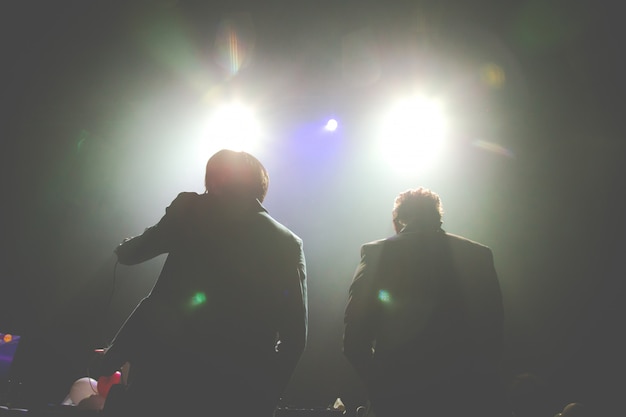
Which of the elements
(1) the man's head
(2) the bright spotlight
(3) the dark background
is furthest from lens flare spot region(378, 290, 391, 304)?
(2) the bright spotlight

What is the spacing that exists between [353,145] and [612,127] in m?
2.39

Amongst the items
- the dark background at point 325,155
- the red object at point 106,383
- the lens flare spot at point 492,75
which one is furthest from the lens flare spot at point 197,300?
the lens flare spot at point 492,75

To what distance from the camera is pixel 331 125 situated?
387cm

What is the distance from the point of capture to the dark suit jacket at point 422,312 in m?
1.41

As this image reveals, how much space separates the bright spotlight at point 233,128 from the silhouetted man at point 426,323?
2471 mm

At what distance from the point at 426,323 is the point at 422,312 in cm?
5

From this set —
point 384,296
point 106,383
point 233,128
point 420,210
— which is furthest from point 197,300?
point 233,128

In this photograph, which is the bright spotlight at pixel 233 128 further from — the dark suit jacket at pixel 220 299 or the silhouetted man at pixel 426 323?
the dark suit jacket at pixel 220 299

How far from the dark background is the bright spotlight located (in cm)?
21

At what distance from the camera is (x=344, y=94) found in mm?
3586

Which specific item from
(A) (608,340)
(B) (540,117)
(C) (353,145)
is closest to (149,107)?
(C) (353,145)

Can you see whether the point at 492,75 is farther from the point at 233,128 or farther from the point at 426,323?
the point at 426,323

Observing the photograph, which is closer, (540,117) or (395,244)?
(395,244)

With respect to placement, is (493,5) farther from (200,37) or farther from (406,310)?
(406,310)
